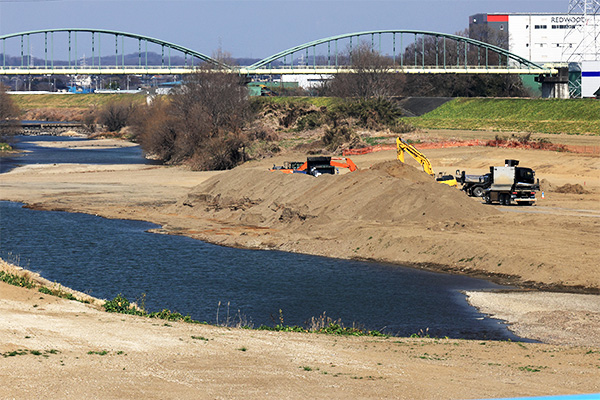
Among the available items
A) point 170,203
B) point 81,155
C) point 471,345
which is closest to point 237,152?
point 170,203

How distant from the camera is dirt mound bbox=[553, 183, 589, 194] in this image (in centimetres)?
5638

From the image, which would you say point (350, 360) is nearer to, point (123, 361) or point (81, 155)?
point (123, 361)

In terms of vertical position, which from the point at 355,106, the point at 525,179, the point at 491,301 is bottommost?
the point at 491,301

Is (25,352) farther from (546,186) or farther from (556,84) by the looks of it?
(556,84)

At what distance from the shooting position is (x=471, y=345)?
21.8m

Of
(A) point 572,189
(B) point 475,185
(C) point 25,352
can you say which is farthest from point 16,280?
(A) point 572,189

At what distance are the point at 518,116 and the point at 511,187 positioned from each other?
2773 inches

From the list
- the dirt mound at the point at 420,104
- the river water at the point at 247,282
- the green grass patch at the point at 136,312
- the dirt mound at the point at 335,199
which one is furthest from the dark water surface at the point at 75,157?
the green grass patch at the point at 136,312

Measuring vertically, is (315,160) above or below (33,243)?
above

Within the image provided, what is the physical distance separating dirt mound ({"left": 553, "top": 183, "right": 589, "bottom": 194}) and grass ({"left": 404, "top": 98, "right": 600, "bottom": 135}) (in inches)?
1544

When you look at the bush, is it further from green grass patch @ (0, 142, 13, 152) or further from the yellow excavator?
the yellow excavator

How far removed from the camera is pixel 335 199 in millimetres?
46875

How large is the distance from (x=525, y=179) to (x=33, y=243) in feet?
94.7

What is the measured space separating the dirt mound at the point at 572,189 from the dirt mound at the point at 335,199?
12201 millimetres
